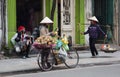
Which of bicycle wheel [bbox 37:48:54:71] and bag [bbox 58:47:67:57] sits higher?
bag [bbox 58:47:67:57]

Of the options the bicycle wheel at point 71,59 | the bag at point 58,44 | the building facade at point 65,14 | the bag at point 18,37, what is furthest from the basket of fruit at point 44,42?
the building facade at point 65,14

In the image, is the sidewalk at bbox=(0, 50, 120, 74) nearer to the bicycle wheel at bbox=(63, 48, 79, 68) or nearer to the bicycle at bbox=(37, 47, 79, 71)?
the bicycle at bbox=(37, 47, 79, 71)

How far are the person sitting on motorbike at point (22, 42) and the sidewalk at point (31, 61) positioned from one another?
443 millimetres

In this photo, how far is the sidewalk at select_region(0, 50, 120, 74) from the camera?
15391 mm

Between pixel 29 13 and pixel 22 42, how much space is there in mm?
2552

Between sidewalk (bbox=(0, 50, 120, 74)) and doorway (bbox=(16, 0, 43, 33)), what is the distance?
2.16 meters

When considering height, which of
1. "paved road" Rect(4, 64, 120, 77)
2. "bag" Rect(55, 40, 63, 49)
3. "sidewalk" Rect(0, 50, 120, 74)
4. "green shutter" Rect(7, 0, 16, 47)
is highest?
"green shutter" Rect(7, 0, 16, 47)

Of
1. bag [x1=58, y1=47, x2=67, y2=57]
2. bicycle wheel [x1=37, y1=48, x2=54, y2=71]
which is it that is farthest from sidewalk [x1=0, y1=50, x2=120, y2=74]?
bag [x1=58, y1=47, x2=67, y2=57]

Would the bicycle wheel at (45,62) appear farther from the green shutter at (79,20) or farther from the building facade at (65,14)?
the green shutter at (79,20)

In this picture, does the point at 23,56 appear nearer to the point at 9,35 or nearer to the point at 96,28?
the point at 9,35

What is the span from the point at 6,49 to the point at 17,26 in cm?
154

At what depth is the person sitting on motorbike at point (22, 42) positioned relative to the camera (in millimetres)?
18484

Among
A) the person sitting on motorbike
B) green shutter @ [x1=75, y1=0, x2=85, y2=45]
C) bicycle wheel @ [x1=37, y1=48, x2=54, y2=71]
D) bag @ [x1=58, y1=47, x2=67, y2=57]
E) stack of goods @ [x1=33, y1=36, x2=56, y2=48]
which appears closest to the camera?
stack of goods @ [x1=33, y1=36, x2=56, y2=48]

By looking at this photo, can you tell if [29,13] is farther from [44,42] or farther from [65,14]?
[44,42]
